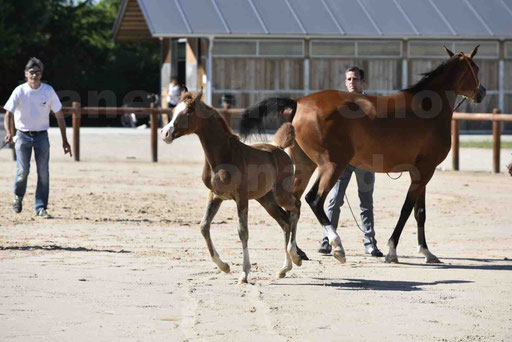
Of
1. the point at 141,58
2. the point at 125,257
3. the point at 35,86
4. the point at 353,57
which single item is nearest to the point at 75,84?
the point at 141,58

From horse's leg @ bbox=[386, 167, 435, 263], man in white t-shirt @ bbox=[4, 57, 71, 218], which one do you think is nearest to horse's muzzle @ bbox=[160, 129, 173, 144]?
horse's leg @ bbox=[386, 167, 435, 263]

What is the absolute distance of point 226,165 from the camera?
7926 mm

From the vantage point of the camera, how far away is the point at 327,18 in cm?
3100

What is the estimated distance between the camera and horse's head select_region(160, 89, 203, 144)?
764 cm

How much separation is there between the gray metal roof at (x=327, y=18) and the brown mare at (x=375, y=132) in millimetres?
20522

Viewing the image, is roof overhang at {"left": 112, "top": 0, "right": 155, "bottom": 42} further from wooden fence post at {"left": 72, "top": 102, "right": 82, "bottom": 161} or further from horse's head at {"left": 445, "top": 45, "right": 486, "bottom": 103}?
horse's head at {"left": 445, "top": 45, "right": 486, "bottom": 103}

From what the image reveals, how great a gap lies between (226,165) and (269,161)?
1.62 ft

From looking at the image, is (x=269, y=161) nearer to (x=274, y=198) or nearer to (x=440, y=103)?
(x=274, y=198)

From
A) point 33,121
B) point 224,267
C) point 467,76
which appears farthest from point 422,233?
point 33,121

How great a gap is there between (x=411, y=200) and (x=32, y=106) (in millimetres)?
5057

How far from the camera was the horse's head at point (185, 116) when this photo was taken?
25.1 ft

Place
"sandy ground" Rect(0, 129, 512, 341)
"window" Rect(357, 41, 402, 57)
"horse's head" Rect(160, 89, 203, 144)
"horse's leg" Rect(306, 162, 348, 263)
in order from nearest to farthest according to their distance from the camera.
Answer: "sandy ground" Rect(0, 129, 512, 341), "horse's head" Rect(160, 89, 203, 144), "horse's leg" Rect(306, 162, 348, 263), "window" Rect(357, 41, 402, 57)

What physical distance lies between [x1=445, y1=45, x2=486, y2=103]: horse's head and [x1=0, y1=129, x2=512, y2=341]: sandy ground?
1638 millimetres

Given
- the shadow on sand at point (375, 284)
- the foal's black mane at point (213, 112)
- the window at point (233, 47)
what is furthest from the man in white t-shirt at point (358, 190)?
the window at point (233, 47)
